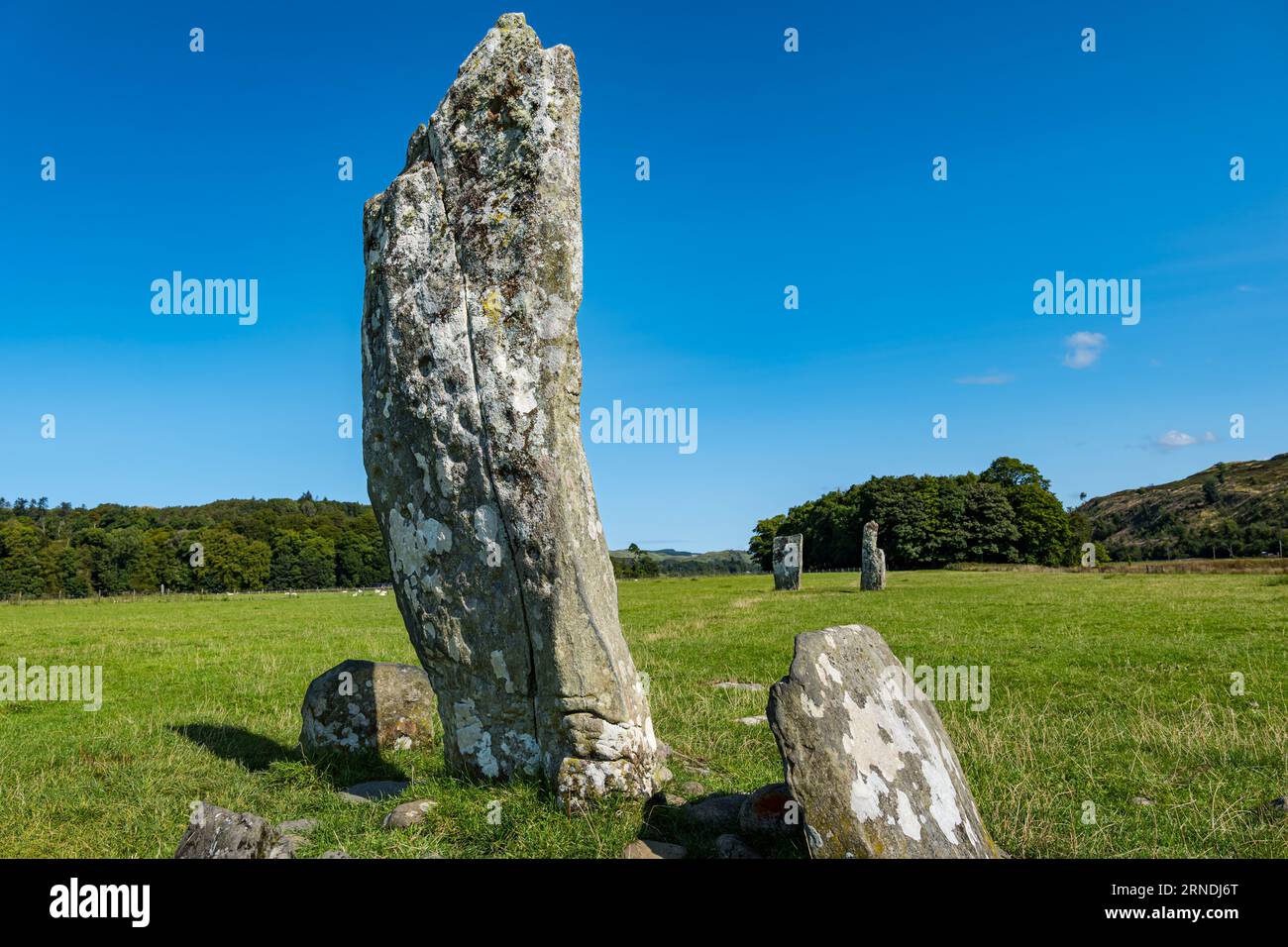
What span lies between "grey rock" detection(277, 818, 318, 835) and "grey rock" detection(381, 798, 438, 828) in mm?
583

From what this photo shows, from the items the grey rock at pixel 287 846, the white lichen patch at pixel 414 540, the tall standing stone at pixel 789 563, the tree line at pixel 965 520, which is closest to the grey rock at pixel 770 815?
the grey rock at pixel 287 846

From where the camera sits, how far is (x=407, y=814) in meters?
7.07

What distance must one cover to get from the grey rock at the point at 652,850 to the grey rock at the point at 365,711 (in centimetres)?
471

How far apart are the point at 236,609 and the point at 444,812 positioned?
34226 mm

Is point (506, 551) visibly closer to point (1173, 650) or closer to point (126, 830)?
point (126, 830)

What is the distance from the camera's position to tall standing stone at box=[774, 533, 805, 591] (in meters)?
38.9

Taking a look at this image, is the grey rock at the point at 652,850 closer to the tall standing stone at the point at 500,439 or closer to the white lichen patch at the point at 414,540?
the tall standing stone at the point at 500,439

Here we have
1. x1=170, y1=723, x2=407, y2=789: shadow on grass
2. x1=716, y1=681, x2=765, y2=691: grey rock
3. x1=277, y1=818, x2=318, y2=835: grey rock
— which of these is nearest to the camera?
x1=277, y1=818, x2=318, y2=835: grey rock

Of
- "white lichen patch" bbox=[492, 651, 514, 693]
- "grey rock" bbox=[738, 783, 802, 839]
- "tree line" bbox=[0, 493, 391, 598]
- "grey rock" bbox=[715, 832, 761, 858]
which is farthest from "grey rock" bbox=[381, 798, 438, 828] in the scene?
"tree line" bbox=[0, 493, 391, 598]

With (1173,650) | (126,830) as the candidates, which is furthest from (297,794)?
(1173,650)

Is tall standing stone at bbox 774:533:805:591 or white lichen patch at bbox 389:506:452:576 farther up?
white lichen patch at bbox 389:506:452:576

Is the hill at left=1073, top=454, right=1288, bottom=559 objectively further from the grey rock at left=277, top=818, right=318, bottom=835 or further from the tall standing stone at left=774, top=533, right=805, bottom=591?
the grey rock at left=277, top=818, right=318, bottom=835

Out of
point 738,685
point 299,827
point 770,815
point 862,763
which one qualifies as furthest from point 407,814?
point 738,685
